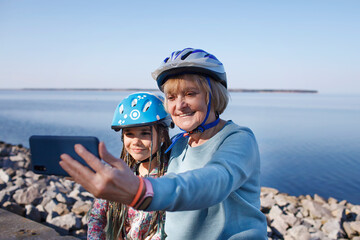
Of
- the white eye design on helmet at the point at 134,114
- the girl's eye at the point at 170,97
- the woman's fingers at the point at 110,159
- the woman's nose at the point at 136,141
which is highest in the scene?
the girl's eye at the point at 170,97

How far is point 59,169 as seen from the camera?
1693mm

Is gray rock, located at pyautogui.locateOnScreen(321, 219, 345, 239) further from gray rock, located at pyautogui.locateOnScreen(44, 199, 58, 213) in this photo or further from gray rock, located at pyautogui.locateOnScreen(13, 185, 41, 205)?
gray rock, located at pyautogui.locateOnScreen(13, 185, 41, 205)

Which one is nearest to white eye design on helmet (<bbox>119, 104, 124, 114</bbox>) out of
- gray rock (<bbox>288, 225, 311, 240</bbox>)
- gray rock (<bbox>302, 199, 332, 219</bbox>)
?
gray rock (<bbox>288, 225, 311, 240</bbox>)

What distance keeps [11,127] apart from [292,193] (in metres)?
22.7

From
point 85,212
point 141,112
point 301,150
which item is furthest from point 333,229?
point 301,150

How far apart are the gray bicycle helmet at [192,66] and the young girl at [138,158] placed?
1.95 feet

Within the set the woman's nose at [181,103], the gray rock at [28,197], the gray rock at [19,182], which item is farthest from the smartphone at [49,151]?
the gray rock at [19,182]

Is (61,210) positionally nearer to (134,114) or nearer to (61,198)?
(61,198)

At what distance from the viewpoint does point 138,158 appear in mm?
2863

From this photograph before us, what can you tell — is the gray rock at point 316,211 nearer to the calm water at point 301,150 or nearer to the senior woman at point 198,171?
the calm water at point 301,150

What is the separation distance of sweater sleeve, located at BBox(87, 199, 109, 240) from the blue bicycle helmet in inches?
27.8

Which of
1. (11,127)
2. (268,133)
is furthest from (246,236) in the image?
(11,127)

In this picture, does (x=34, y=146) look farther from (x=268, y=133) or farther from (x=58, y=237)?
(x=268, y=133)

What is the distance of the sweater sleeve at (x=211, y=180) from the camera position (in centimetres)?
119
